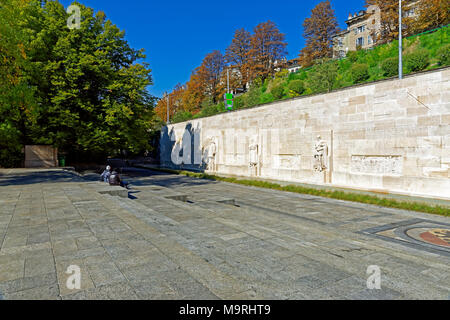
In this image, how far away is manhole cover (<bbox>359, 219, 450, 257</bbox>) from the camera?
5.84m

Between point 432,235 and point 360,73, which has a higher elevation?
point 360,73

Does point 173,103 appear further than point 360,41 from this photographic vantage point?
Yes

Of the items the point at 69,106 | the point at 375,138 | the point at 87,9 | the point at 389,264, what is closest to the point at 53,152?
the point at 69,106

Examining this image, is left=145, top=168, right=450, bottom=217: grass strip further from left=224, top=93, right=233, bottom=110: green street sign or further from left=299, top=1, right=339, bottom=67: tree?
left=299, top=1, right=339, bottom=67: tree

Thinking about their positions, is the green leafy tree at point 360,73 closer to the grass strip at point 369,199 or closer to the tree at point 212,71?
the grass strip at point 369,199

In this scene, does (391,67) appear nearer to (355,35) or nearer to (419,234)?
(419,234)

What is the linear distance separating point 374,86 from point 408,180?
5.03 meters

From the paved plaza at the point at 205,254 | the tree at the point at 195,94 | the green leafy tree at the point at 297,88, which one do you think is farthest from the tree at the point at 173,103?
the paved plaza at the point at 205,254

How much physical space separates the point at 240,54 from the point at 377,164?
156 feet

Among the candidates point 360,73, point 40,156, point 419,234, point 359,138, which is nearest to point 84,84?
point 40,156

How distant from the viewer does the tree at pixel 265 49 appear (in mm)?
53031

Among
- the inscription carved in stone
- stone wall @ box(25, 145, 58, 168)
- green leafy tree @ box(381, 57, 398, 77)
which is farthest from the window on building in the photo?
stone wall @ box(25, 145, 58, 168)

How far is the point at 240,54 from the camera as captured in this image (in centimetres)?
5591

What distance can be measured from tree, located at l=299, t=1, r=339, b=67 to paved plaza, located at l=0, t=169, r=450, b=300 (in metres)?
48.3
